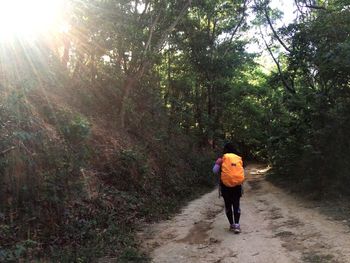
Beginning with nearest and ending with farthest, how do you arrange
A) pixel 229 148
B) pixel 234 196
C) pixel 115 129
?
pixel 234 196
pixel 229 148
pixel 115 129

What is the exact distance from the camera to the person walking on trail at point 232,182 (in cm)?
896

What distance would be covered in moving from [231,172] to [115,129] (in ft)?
27.4

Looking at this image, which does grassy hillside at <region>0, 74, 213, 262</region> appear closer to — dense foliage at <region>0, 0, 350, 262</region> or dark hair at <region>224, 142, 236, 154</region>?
dense foliage at <region>0, 0, 350, 262</region>

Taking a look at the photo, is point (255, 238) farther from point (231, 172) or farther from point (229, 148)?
point (229, 148)

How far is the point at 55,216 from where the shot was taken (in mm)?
7684

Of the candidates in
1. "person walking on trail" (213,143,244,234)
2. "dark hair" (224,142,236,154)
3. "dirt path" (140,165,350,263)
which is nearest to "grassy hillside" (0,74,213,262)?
"dirt path" (140,165,350,263)

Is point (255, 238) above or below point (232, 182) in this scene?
below

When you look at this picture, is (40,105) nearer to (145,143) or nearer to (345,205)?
(145,143)

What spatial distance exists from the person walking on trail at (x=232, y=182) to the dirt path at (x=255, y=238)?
35cm

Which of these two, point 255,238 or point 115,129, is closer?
point 255,238

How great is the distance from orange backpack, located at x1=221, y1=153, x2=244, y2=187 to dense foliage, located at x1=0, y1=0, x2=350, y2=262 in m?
2.37

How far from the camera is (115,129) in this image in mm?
16484

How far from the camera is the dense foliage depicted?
742 cm

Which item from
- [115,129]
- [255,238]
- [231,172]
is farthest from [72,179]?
[115,129]
